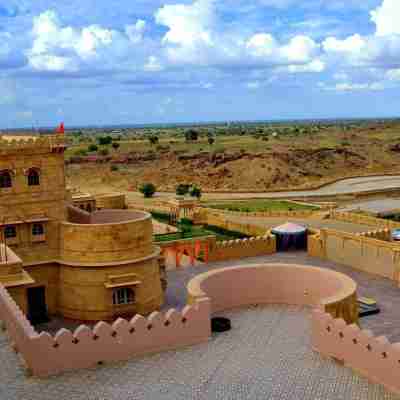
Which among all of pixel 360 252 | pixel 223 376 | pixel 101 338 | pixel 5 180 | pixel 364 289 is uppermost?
pixel 5 180

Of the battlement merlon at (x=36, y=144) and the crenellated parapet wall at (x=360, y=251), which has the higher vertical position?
the battlement merlon at (x=36, y=144)

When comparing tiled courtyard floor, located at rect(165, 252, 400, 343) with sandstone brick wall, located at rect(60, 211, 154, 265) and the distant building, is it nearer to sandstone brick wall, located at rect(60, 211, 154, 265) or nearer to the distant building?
the distant building

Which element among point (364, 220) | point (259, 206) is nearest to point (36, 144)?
point (364, 220)

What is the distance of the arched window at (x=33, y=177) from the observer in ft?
80.1

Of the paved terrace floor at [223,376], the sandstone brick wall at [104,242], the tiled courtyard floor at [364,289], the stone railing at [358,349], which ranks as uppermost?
Result: the sandstone brick wall at [104,242]

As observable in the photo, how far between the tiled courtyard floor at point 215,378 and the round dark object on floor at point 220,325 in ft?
2.35

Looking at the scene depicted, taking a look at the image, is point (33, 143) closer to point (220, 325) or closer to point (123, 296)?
point (123, 296)

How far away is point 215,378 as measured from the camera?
1535 cm

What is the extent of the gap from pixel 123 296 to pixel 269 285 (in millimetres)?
6708

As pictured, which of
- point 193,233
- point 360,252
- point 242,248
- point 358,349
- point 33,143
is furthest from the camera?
point 193,233

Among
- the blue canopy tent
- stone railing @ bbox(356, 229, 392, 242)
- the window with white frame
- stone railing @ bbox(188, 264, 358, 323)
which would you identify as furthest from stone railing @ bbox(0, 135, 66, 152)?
stone railing @ bbox(356, 229, 392, 242)

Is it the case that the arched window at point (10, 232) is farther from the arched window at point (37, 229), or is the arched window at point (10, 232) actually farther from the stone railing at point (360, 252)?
the stone railing at point (360, 252)

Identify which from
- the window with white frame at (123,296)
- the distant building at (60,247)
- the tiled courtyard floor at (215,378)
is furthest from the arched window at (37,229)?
the tiled courtyard floor at (215,378)

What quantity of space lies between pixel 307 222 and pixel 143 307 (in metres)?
25.8
